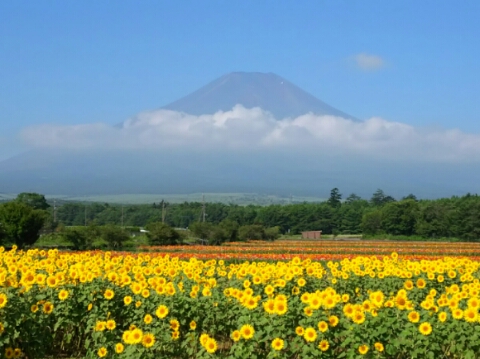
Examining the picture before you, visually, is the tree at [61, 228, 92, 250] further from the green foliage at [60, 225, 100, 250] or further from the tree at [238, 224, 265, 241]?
the tree at [238, 224, 265, 241]

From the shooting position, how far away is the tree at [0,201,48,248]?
3178 cm

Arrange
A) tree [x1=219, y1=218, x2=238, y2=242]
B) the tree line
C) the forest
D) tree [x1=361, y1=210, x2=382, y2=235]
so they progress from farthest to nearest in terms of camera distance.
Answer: tree [x1=361, y1=210, x2=382, y2=235] < the forest < tree [x1=219, y1=218, x2=238, y2=242] < the tree line

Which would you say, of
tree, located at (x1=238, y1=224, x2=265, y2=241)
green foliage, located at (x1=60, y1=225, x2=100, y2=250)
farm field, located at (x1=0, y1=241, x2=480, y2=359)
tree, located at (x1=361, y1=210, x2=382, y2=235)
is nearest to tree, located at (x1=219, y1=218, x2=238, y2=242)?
tree, located at (x1=238, y1=224, x2=265, y2=241)

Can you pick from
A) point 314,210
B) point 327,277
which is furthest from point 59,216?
point 327,277

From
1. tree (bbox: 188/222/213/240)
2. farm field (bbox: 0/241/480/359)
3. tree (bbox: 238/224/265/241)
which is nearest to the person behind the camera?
farm field (bbox: 0/241/480/359)

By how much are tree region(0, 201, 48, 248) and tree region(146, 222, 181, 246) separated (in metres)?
5.96

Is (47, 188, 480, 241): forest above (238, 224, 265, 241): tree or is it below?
above

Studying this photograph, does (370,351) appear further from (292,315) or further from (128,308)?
(128,308)

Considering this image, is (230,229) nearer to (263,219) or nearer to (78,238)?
(78,238)

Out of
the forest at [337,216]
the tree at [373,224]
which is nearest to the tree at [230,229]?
the forest at [337,216]

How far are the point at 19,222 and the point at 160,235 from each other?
7509mm

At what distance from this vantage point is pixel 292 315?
7184mm

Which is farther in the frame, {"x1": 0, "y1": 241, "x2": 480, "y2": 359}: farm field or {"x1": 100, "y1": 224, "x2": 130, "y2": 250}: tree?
{"x1": 100, "y1": 224, "x2": 130, "y2": 250}: tree

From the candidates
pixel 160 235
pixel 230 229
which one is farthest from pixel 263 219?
pixel 160 235
